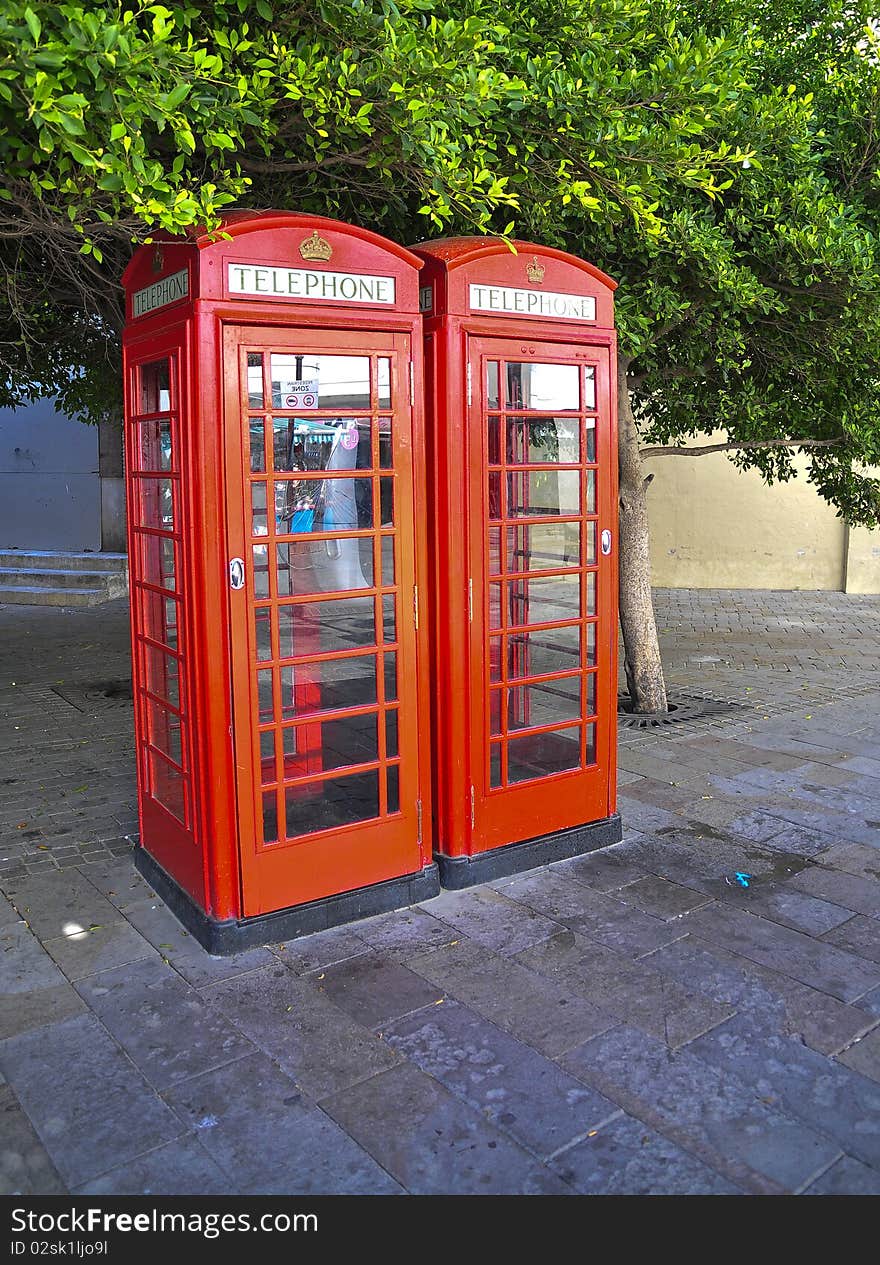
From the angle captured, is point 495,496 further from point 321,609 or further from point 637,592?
point 637,592

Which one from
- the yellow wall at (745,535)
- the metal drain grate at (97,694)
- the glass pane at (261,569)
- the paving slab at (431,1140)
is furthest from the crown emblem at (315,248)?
the yellow wall at (745,535)

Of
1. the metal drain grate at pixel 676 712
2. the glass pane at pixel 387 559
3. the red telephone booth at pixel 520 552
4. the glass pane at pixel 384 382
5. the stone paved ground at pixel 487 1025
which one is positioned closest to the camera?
the stone paved ground at pixel 487 1025

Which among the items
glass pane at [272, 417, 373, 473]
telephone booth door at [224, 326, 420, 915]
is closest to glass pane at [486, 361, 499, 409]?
telephone booth door at [224, 326, 420, 915]

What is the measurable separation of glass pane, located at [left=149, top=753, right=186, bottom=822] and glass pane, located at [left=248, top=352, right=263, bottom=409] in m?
1.63

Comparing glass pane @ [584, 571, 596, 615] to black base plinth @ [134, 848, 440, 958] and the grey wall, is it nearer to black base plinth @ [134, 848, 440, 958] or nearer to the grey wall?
black base plinth @ [134, 848, 440, 958]

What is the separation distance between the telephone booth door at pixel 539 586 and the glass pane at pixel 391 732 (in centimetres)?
39

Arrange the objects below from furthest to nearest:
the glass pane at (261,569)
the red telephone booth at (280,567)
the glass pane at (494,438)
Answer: the glass pane at (494,438) < the glass pane at (261,569) < the red telephone booth at (280,567)

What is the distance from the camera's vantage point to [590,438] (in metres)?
5.00

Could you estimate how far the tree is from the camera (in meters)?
3.46

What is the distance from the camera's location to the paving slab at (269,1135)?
113 inches

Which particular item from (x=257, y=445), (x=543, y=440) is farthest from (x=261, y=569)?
(x=543, y=440)

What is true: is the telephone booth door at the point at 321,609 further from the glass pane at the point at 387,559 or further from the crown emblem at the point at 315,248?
the crown emblem at the point at 315,248

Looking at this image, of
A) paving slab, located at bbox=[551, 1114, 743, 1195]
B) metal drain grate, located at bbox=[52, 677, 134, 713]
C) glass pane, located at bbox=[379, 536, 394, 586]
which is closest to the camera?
paving slab, located at bbox=[551, 1114, 743, 1195]

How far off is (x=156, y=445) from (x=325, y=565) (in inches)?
34.8
